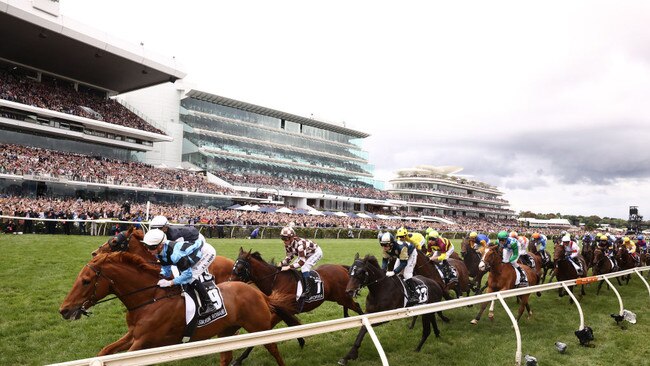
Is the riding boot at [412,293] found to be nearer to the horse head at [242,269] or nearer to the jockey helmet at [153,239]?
the horse head at [242,269]

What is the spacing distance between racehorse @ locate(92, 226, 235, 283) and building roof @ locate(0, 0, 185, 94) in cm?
2491

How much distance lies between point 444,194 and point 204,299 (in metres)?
71.4

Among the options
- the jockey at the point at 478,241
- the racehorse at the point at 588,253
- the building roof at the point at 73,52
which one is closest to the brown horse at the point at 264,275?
the jockey at the point at 478,241

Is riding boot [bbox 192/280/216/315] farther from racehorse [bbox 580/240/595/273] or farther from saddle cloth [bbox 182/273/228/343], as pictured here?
racehorse [bbox 580/240/595/273]

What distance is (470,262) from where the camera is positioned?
31.9 feet

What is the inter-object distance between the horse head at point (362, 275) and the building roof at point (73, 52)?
26.6 metres

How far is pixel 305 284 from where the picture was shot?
582cm

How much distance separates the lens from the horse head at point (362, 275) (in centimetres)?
547

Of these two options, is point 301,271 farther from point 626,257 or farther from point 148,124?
point 148,124

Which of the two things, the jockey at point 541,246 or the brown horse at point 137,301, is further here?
the jockey at point 541,246

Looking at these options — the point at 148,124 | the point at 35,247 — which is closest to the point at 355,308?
the point at 35,247

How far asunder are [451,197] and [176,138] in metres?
49.2

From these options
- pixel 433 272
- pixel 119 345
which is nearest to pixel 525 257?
pixel 433 272

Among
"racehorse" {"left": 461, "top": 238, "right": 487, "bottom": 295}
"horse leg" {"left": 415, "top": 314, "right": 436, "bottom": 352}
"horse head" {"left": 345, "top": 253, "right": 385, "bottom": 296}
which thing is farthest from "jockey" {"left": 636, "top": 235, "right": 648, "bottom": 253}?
"horse head" {"left": 345, "top": 253, "right": 385, "bottom": 296}
